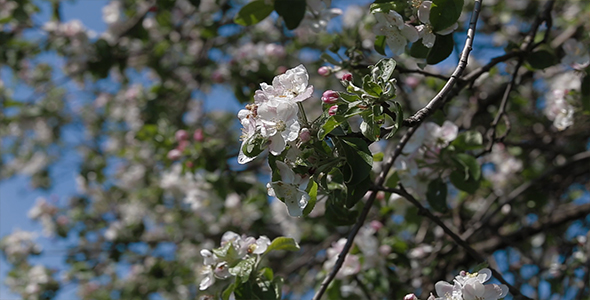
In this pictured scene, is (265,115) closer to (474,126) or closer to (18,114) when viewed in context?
(474,126)

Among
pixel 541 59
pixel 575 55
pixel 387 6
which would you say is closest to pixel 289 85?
pixel 387 6

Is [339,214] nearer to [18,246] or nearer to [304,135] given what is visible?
[304,135]

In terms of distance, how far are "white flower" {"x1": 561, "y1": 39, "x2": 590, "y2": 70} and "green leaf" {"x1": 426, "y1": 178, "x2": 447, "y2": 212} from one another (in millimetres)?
598

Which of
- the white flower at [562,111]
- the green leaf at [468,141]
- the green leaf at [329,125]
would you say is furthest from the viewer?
the white flower at [562,111]

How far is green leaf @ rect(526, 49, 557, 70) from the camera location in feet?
5.32

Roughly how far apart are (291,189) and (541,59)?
1.07 m

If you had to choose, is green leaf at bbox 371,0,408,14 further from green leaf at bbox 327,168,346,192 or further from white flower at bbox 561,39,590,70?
white flower at bbox 561,39,590,70

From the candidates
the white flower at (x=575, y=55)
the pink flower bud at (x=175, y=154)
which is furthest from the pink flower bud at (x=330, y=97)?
the pink flower bud at (x=175, y=154)

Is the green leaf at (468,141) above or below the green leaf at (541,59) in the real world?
below

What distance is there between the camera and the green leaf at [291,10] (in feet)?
5.18

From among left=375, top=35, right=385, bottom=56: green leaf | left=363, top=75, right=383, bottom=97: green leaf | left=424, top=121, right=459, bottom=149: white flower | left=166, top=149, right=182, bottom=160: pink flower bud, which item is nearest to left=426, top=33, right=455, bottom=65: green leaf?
left=375, top=35, right=385, bottom=56: green leaf

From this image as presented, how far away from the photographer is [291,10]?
159cm

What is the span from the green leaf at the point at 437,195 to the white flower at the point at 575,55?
1.96 feet

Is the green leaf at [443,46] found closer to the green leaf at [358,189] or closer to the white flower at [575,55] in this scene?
the green leaf at [358,189]
